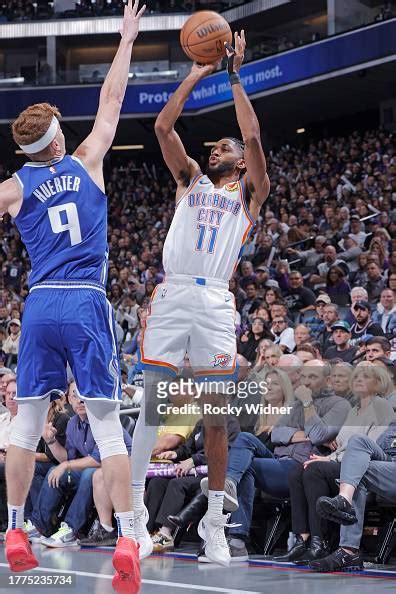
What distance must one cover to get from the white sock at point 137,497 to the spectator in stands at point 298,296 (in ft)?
23.3

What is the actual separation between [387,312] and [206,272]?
5.55 m

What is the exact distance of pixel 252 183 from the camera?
5762 mm

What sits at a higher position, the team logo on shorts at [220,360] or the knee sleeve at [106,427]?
the team logo on shorts at [220,360]

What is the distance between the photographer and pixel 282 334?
35.2 feet

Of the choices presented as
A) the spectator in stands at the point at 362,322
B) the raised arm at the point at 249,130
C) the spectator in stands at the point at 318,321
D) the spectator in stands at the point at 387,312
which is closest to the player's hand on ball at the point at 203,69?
the raised arm at the point at 249,130

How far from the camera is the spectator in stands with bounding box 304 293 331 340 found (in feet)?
35.4

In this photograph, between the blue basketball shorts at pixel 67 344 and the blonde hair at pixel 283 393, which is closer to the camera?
the blue basketball shorts at pixel 67 344

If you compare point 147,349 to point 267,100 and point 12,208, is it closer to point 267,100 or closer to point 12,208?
point 12,208

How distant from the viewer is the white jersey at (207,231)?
18.7ft

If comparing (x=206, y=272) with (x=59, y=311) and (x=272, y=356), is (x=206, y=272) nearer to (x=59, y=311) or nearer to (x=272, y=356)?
(x=59, y=311)

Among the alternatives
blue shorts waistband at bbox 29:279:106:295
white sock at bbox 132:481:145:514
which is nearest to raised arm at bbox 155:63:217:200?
blue shorts waistband at bbox 29:279:106:295

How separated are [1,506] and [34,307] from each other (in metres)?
5.43

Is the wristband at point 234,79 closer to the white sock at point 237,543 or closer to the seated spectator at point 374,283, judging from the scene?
the white sock at point 237,543

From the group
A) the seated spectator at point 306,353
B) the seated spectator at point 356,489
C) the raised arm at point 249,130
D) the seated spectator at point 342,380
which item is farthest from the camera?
the seated spectator at point 306,353
